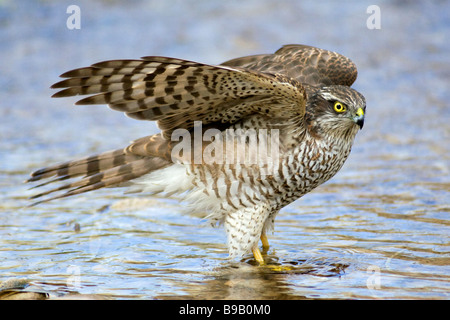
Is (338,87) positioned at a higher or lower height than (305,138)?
higher

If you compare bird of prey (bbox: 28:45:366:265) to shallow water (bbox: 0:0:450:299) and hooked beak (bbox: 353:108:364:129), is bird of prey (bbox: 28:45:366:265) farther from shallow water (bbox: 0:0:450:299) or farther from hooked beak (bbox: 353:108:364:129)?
shallow water (bbox: 0:0:450:299)

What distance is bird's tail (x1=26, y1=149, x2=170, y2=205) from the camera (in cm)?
537

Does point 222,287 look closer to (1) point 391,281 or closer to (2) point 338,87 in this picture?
(1) point 391,281

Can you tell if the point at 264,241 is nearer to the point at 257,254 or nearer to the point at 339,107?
the point at 257,254

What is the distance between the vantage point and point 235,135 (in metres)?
5.05

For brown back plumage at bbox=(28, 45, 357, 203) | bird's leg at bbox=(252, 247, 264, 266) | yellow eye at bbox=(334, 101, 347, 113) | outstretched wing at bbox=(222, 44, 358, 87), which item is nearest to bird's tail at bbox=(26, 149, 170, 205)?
brown back plumage at bbox=(28, 45, 357, 203)

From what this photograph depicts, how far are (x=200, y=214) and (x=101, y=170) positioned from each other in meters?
1.08

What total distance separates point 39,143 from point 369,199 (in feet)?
13.1

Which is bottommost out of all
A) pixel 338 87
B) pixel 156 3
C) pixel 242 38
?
pixel 338 87

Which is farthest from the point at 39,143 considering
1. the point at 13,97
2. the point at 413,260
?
the point at 413,260

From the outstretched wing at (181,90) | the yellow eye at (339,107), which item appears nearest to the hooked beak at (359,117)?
the yellow eye at (339,107)

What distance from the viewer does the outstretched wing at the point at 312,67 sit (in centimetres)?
538

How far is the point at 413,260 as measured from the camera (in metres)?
4.75

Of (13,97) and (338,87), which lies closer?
(338,87)
